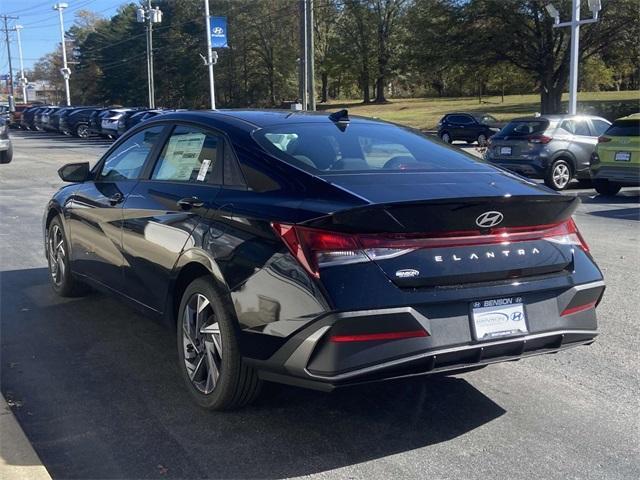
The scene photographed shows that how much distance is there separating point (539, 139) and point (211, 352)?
13.1 m

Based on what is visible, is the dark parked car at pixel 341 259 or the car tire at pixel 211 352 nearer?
the dark parked car at pixel 341 259

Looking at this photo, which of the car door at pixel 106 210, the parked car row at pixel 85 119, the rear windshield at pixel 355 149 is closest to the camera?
the rear windshield at pixel 355 149

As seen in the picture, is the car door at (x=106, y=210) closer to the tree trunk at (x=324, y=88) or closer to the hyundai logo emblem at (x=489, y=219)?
the hyundai logo emblem at (x=489, y=219)

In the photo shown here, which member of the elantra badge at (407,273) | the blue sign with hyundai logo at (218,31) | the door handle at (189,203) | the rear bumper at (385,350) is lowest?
the rear bumper at (385,350)

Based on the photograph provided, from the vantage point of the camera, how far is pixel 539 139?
15.7 meters

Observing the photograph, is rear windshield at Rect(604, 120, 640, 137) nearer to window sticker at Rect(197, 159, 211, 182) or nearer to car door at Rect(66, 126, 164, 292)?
car door at Rect(66, 126, 164, 292)

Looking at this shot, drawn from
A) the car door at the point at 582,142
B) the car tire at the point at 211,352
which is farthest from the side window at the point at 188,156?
the car door at the point at 582,142

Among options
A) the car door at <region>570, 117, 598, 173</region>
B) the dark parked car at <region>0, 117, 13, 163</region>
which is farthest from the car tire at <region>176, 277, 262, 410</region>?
the dark parked car at <region>0, 117, 13, 163</region>

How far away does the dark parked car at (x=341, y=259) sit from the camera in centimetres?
338

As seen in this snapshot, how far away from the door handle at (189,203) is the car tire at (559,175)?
12.6 meters

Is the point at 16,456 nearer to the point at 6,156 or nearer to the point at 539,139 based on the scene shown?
the point at 539,139

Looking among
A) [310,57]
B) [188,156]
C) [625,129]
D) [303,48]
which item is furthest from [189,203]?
[310,57]

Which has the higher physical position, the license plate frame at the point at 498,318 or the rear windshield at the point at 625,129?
the rear windshield at the point at 625,129

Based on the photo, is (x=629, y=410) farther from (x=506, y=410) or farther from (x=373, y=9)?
(x=373, y=9)
